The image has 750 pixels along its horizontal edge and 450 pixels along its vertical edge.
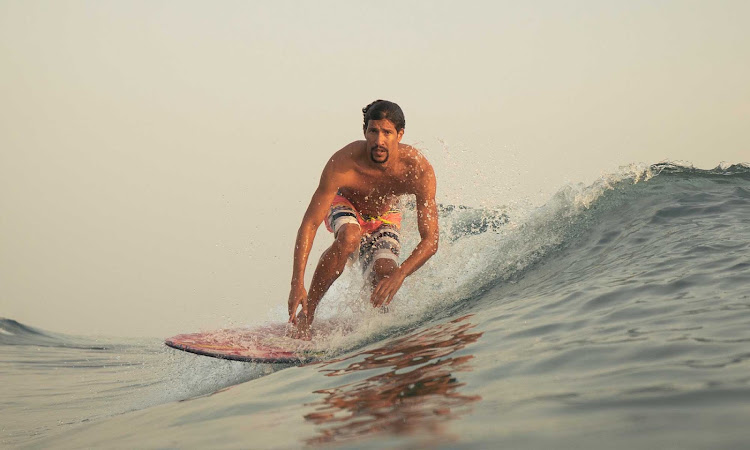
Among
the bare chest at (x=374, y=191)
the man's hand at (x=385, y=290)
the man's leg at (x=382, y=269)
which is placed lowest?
the man's hand at (x=385, y=290)

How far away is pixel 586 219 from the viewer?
8555 millimetres

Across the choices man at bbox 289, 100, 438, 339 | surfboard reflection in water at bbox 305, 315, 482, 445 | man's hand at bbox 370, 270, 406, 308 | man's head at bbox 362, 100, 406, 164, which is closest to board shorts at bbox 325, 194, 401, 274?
man at bbox 289, 100, 438, 339

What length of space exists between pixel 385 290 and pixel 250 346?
1161 mm

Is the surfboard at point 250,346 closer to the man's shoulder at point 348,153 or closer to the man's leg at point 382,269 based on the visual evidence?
the man's leg at point 382,269

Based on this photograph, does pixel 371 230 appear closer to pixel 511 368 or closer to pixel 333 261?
pixel 333 261

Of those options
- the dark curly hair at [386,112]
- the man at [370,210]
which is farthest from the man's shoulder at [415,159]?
the dark curly hair at [386,112]

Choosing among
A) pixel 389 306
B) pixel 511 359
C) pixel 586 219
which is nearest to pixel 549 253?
pixel 586 219

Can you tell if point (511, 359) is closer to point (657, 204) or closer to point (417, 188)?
point (417, 188)

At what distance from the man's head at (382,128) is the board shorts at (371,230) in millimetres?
687

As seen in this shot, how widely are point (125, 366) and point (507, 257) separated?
556cm

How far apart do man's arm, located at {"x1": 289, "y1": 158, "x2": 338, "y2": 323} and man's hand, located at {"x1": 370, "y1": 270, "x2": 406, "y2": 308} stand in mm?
573

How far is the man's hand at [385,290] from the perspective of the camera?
5332 mm

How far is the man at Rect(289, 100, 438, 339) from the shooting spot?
5.48 m

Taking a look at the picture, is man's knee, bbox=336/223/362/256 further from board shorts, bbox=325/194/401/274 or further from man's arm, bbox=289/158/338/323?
man's arm, bbox=289/158/338/323
